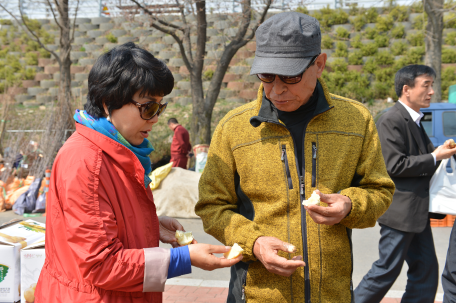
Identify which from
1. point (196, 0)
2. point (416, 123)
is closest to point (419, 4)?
point (196, 0)

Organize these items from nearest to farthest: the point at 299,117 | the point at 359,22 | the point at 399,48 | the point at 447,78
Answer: the point at 299,117
the point at 447,78
the point at 399,48
the point at 359,22

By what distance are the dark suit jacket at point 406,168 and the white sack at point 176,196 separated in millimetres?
4891

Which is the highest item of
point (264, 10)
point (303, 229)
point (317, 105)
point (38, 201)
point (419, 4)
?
point (419, 4)

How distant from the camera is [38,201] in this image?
8250 mm

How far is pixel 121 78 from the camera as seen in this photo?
164 cm

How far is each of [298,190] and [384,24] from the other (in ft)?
63.3

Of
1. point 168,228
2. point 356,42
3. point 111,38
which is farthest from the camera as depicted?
point 111,38

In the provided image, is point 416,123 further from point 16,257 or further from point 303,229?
point 16,257

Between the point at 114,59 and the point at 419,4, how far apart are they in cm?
2006

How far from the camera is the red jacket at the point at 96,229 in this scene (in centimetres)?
147

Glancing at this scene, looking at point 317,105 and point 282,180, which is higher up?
point 317,105

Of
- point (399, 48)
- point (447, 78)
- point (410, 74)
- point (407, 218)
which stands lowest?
point (407, 218)

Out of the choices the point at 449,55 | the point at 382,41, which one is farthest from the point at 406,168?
the point at 382,41

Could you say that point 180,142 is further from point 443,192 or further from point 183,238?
point 183,238
